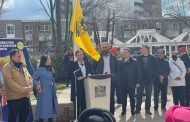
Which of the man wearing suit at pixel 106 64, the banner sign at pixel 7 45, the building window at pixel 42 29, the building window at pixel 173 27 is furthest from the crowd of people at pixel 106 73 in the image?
the building window at pixel 173 27

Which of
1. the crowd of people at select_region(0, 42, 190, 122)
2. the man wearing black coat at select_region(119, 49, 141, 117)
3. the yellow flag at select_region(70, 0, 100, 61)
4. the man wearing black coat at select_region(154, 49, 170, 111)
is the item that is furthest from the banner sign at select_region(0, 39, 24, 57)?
the man wearing black coat at select_region(154, 49, 170, 111)

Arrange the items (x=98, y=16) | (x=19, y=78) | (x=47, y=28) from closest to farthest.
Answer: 1. (x=19, y=78)
2. (x=98, y=16)
3. (x=47, y=28)

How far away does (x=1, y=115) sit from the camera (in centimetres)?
918

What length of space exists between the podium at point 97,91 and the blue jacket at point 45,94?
795 mm

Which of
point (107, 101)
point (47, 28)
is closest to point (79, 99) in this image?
point (107, 101)

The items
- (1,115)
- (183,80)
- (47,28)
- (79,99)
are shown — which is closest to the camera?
(1,115)

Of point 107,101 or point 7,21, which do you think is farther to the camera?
point 7,21

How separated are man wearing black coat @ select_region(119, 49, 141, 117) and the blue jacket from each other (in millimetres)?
2584

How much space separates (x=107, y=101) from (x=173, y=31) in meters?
74.6

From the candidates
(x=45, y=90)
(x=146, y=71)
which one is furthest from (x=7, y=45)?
(x=146, y=71)

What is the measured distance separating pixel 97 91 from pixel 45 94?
1111 mm

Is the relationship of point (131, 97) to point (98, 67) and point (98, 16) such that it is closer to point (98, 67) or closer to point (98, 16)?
point (98, 67)

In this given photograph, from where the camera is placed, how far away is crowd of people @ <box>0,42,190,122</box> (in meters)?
8.59

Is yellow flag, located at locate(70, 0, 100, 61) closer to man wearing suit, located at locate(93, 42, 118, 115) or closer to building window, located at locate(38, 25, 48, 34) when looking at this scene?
man wearing suit, located at locate(93, 42, 118, 115)
